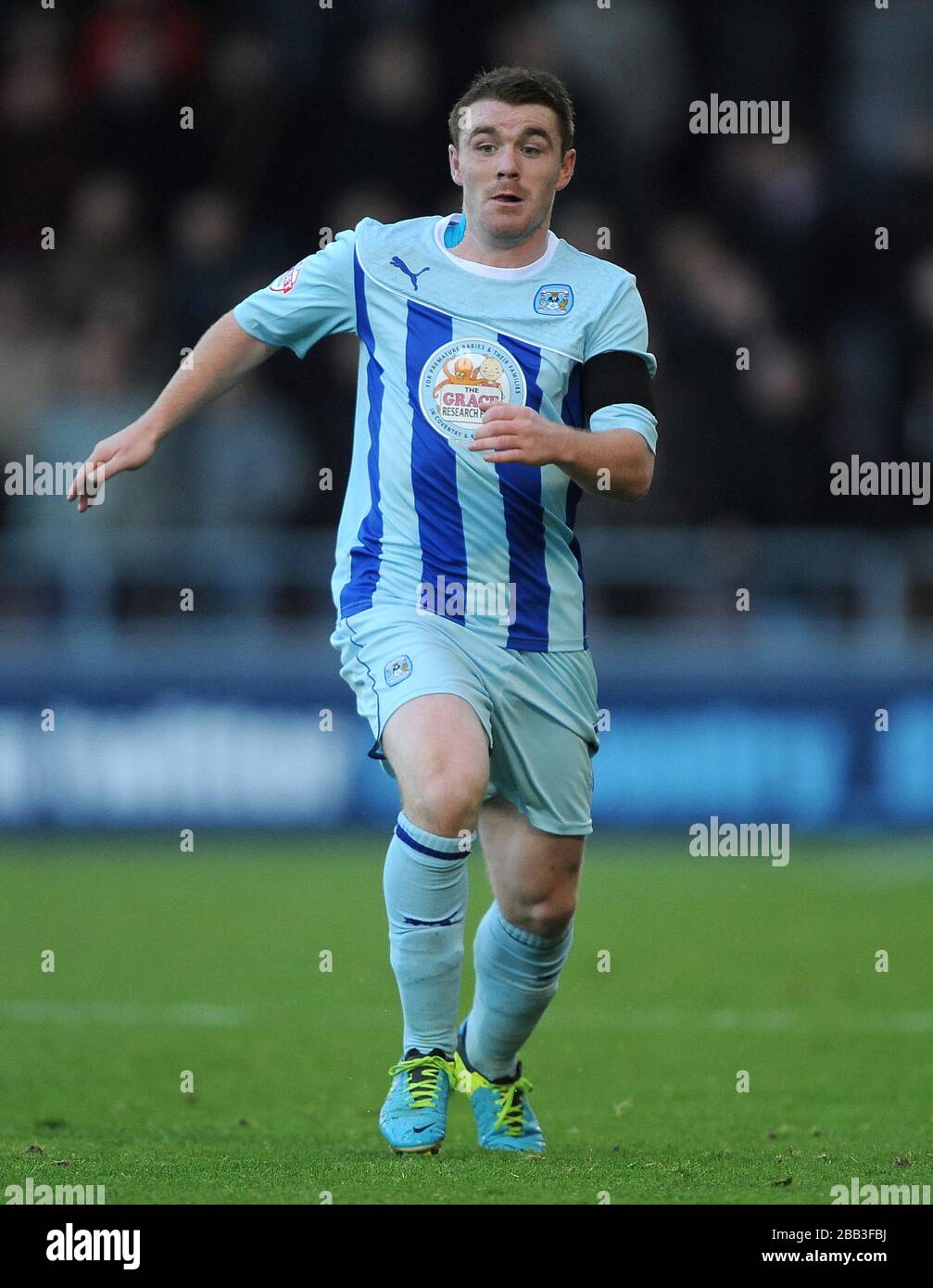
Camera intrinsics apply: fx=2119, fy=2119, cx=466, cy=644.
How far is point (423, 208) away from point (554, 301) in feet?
27.8

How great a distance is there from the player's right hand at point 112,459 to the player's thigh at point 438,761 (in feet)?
2.74

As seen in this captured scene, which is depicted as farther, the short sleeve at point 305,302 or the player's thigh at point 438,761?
the short sleeve at point 305,302

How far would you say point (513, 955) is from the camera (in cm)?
496

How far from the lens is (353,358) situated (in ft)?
42.2

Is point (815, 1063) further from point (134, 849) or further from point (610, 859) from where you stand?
point (134, 849)

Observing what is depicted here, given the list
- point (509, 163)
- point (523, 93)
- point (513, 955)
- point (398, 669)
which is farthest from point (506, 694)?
point (523, 93)

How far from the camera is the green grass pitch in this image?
4.48m

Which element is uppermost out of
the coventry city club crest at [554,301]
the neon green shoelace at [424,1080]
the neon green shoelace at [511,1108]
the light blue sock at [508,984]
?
the coventry city club crest at [554,301]

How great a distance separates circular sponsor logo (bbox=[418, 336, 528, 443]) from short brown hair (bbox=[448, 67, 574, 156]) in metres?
0.49

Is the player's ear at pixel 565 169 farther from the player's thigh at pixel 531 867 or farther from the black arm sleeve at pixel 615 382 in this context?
the player's thigh at pixel 531 867

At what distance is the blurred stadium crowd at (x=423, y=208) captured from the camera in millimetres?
12680

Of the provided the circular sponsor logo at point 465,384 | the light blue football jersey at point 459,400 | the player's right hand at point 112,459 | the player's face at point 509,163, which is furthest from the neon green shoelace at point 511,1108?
the player's face at point 509,163

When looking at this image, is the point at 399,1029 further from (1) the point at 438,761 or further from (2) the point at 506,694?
(1) the point at 438,761

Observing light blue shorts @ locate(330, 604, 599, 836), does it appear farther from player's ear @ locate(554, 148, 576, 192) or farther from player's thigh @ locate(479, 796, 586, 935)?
player's ear @ locate(554, 148, 576, 192)
